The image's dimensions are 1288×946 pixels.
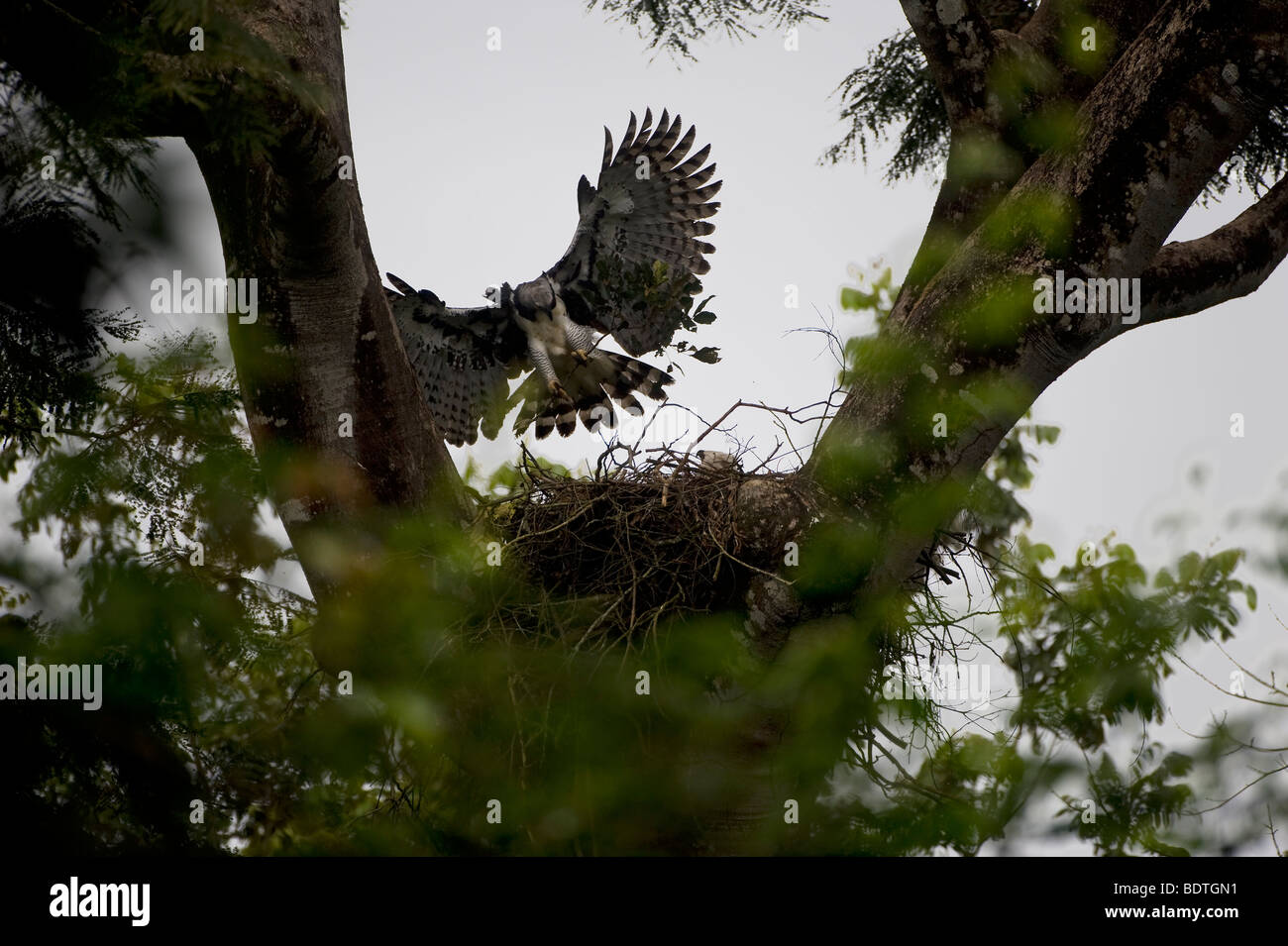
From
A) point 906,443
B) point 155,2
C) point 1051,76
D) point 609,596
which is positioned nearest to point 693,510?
point 609,596

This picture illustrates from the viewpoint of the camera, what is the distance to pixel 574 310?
6.52 m

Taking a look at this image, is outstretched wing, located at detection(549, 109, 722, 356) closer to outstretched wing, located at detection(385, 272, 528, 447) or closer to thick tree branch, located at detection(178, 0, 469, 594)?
outstretched wing, located at detection(385, 272, 528, 447)

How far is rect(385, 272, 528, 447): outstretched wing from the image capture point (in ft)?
20.4

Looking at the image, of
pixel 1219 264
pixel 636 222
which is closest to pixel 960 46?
pixel 1219 264

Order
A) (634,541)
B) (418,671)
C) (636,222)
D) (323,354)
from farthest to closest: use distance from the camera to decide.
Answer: (636,222) → (634,541) → (323,354) → (418,671)

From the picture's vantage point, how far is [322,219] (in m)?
3.15

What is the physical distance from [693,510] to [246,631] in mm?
1960

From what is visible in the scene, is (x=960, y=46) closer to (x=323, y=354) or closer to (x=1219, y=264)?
(x=1219, y=264)

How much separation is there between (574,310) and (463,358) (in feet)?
2.21

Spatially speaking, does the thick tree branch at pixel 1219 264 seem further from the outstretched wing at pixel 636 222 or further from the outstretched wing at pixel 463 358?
the outstretched wing at pixel 463 358

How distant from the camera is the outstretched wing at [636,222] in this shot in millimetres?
6363

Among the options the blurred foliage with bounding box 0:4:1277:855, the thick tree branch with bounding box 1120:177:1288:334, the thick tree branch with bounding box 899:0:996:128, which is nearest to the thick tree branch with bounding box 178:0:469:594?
the blurred foliage with bounding box 0:4:1277:855

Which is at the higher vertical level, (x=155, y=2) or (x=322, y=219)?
(x=322, y=219)

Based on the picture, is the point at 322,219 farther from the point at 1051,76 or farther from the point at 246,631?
the point at 1051,76
